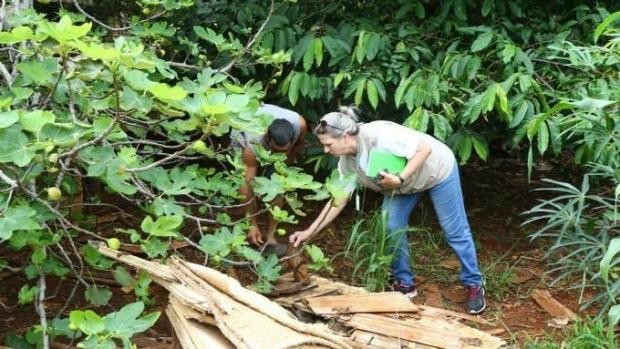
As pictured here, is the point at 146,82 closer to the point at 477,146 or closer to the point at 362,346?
the point at 362,346

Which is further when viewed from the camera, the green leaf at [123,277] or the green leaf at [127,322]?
the green leaf at [123,277]

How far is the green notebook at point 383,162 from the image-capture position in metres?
3.71

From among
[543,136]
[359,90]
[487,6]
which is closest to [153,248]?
[359,90]

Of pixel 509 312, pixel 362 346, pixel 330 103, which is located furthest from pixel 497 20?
pixel 362 346

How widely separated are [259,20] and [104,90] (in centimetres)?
241

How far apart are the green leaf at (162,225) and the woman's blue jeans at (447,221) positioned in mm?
1741

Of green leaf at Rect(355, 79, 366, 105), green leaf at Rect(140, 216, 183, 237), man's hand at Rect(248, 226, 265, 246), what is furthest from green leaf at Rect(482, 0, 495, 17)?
green leaf at Rect(140, 216, 183, 237)

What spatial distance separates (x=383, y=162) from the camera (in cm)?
371

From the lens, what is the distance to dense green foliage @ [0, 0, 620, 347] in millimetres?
2275

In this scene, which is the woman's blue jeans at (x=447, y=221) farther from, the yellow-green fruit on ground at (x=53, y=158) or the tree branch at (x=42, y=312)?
the yellow-green fruit on ground at (x=53, y=158)

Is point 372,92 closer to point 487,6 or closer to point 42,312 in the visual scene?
point 487,6

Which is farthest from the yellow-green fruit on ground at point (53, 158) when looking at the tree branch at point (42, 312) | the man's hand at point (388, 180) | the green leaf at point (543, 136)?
the green leaf at point (543, 136)

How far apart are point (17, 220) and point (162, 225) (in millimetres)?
481

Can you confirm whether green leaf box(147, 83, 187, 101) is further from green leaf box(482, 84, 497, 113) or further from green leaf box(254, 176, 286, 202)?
green leaf box(482, 84, 497, 113)
